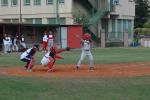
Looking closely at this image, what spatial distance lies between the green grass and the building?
50931 millimetres

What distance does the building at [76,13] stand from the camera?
72688mm

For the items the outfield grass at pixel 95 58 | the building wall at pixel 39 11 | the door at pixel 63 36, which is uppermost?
the building wall at pixel 39 11

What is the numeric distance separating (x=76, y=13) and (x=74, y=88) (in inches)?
2213

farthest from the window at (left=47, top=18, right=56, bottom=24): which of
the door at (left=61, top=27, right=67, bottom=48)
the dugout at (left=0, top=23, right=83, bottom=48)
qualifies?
the door at (left=61, top=27, right=67, bottom=48)

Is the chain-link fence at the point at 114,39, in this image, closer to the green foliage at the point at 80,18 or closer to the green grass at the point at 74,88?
the green foliage at the point at 80,18

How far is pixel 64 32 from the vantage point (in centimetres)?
6262

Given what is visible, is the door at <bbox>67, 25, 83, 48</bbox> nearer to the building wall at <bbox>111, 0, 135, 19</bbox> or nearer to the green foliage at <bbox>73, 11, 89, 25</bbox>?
the green foliage at <bbox>73, 11, 89, 25</bbox>

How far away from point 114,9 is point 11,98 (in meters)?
65.1

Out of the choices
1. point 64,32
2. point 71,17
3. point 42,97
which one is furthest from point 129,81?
point 71,17

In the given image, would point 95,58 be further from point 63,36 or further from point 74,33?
point 63,36

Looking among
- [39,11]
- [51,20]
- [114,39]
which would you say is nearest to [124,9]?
[114,39]

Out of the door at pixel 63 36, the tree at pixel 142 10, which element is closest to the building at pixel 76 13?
the door at pixel 63 36

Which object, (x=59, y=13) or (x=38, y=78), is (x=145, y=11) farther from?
(x=38, y=78)

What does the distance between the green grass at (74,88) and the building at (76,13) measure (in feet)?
167
